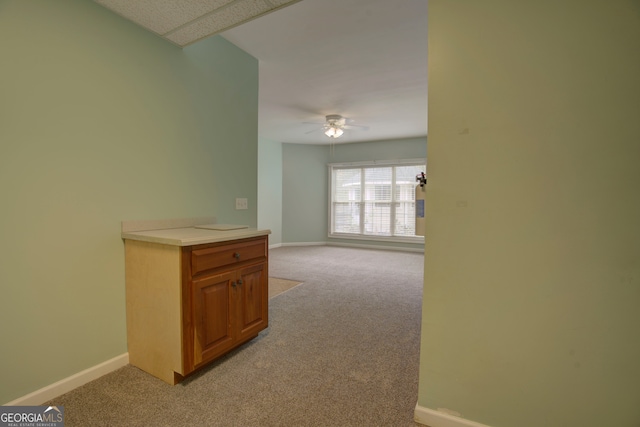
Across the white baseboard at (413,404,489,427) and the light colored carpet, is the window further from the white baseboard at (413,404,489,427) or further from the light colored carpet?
the white baseboard at (413,404,489,427)

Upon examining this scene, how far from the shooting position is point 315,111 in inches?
171

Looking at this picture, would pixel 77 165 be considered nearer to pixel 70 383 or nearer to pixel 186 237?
pixel 186 237

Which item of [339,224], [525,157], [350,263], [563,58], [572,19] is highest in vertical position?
[572,19]

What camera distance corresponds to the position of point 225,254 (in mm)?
1783

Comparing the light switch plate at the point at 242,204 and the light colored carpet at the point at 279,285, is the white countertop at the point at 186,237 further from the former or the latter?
the light colored carpet at the point at 279,285

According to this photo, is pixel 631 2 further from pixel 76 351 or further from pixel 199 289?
pixel 76 351

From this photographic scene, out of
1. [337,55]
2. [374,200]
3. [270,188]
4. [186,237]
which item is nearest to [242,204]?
[186,237]

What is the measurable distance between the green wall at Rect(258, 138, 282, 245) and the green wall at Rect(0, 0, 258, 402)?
4012 millimetres

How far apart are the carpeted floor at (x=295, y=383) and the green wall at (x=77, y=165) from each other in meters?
0.37

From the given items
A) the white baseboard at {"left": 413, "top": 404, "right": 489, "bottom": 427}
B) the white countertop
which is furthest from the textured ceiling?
the white baseboard at {"left": 413, "top": 404, "right": 489, "bottom": 427}

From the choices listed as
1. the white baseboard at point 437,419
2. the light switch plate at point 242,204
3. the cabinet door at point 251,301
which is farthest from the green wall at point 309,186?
the white baseboard at point 437,419

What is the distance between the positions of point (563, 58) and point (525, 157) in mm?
413

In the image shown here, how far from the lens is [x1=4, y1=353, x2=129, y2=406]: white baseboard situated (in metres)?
1.39

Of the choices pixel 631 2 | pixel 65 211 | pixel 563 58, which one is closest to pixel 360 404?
pixel 563 58
